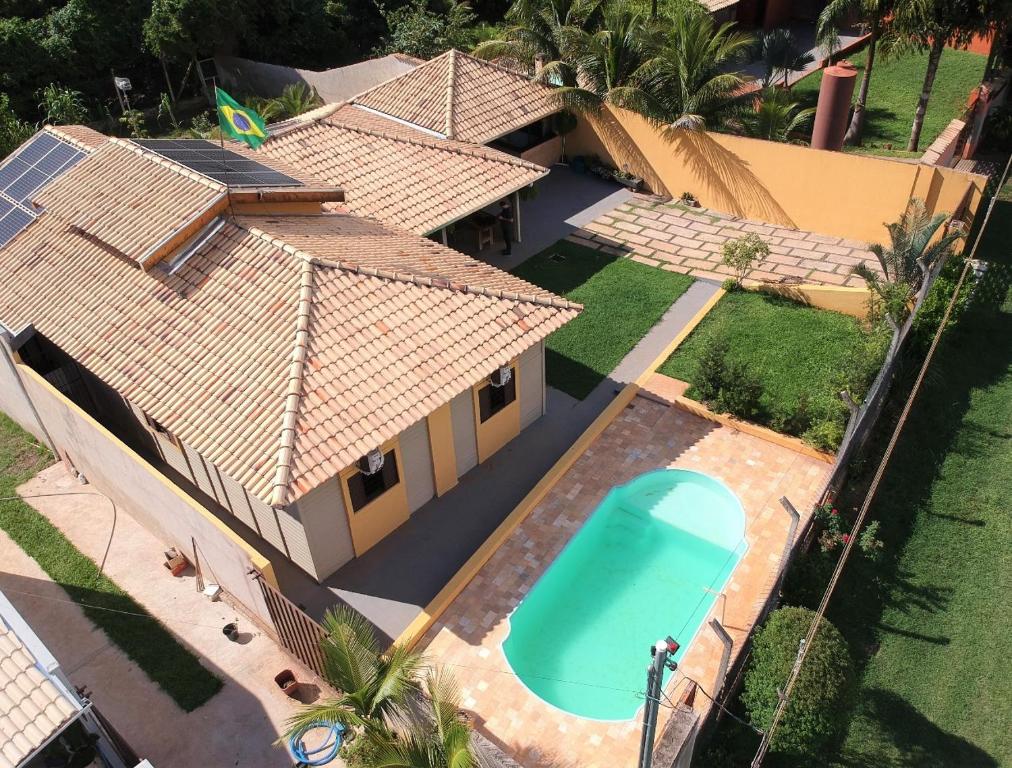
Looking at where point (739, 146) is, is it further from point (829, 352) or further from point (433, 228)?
point (433, 228)

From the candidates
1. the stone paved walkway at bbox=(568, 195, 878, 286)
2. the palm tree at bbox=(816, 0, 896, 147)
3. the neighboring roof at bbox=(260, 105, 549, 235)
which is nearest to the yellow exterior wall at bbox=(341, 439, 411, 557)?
the neighboring roof at bbox=(260, 105, 549, 235)

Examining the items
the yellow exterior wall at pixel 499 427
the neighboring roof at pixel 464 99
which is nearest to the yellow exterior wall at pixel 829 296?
the yellow exterior wall at pixel 499 427

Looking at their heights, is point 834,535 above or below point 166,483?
below

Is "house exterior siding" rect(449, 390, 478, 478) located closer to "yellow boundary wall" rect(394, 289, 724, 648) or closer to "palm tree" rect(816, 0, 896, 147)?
"yellow boundary wall" rect(394, 289, 724, 648)

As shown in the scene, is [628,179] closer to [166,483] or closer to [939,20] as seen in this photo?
[939,20]

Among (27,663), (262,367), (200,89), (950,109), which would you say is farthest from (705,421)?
(200,89)

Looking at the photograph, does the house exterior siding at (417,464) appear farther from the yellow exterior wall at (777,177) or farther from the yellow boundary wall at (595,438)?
the yellow exterior wall at (777,177)

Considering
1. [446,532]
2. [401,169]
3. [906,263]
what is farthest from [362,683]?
[906,263]
